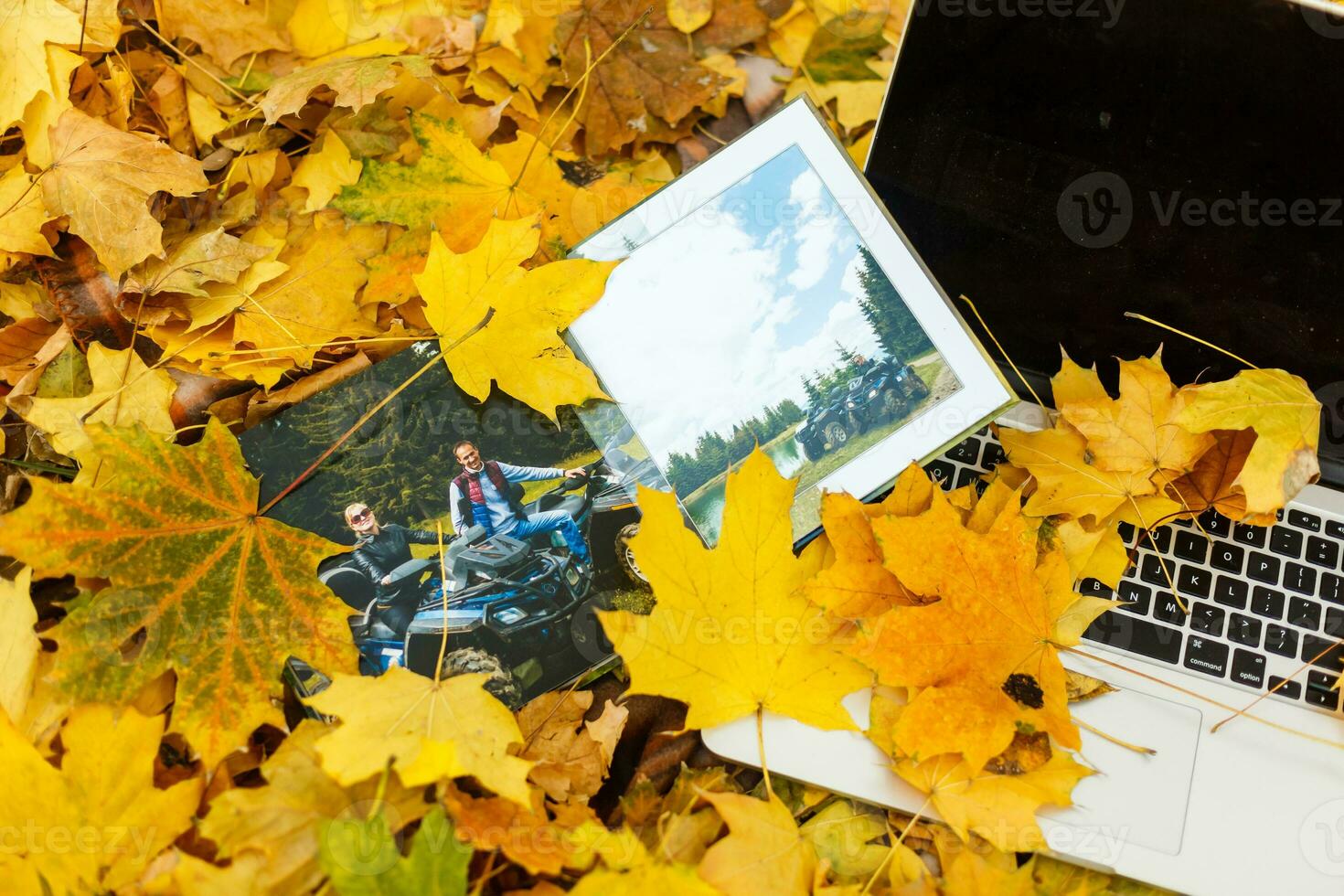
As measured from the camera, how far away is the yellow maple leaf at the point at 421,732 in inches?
24.2

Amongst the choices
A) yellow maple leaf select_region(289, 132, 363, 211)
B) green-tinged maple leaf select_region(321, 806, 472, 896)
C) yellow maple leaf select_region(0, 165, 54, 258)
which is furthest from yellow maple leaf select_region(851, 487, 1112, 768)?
yellow maple leaf select_region(0, 165, 54, 258)

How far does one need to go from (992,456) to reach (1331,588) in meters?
0.33

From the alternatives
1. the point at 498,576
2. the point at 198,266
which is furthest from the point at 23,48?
the point at 498,576

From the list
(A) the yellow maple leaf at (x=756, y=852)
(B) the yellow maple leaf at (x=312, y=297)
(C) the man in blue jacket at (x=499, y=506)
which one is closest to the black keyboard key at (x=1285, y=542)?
(A) the yellow maple leaf at (x=756, y=852)

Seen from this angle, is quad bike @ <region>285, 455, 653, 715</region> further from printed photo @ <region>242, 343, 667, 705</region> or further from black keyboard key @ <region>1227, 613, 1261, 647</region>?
black keyboard key @ <region>1227, 613, 1261, 647</region>

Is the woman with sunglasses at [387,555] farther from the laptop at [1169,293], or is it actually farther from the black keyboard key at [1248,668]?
the black keyboard key at [1248,668]

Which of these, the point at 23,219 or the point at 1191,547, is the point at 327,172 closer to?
the point at 23,219

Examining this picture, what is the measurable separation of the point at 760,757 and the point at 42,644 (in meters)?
0.62

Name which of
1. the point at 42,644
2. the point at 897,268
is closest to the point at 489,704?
the point at 42,644

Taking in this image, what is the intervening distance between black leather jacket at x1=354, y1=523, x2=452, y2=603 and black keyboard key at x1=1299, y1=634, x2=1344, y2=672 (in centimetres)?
78

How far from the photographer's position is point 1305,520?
821 mm

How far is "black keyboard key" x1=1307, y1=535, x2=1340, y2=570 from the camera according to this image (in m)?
0.81

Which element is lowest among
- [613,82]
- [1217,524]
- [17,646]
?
[1217,524]

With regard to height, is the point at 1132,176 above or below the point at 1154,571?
above
